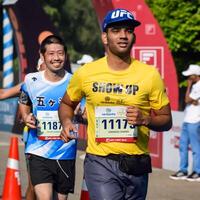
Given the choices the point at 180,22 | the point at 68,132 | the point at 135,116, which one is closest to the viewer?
the point at 135,116

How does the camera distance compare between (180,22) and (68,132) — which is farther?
(180,22)

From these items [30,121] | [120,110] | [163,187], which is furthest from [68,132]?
[163,187]

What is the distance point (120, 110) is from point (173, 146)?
8.35m

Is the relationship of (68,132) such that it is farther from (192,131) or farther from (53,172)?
(192,131)

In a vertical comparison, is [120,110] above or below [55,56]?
below

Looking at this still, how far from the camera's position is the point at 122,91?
5383 millimetres

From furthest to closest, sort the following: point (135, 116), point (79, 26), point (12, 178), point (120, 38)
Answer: point (79, 26), point (12, 178), point (120, 38), point (135, 116)

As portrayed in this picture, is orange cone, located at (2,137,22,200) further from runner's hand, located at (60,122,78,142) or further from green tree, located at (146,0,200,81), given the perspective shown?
green tree, located at (146,0,200,81)

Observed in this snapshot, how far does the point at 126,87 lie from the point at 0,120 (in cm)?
1826

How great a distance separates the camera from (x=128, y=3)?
16.6m

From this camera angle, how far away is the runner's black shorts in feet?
23.3

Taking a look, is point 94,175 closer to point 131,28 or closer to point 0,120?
point 131,28

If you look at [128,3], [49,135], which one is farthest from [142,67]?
[128,3]

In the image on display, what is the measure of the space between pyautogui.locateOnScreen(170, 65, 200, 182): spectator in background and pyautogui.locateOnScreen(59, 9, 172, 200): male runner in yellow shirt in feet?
22.6
